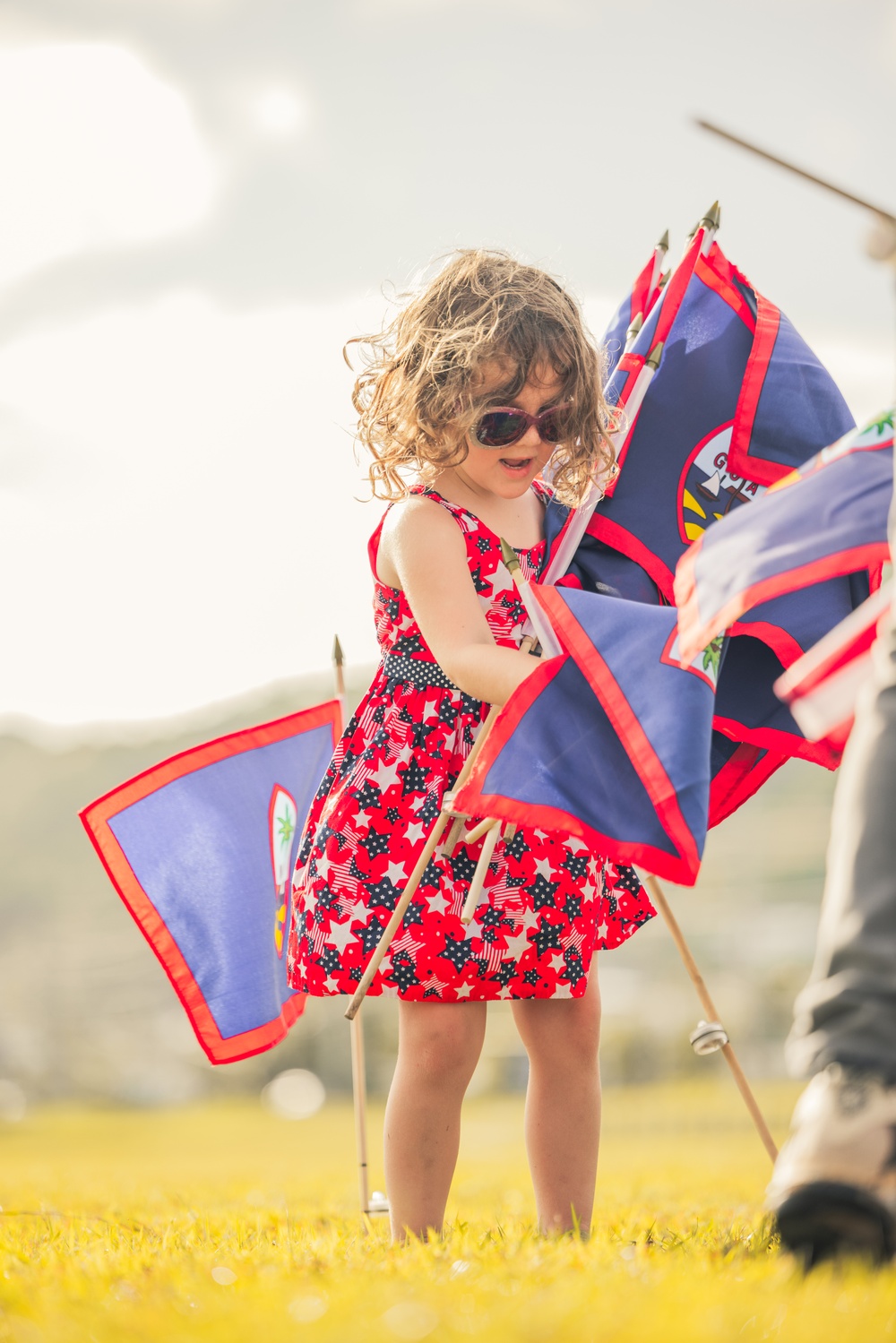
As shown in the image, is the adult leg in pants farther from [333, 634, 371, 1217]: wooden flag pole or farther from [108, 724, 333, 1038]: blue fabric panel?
[108, 724, 333, 1038]: blue fabric panel

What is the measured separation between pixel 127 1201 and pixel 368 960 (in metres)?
2.20

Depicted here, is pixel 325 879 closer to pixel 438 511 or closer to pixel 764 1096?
pixel 438 511

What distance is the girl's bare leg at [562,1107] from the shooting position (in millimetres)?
2857

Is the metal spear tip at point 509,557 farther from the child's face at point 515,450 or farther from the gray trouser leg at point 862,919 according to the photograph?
the gray trouser leg at point 862,919

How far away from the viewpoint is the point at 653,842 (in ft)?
7.86

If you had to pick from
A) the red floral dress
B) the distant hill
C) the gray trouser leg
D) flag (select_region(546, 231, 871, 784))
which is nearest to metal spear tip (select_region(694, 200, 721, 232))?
flag (select_region(546, 231, 871, 784))

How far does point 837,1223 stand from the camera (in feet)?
5.14

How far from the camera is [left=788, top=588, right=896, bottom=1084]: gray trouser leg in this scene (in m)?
1.56

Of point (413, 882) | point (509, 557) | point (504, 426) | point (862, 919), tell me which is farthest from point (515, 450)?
point (862, 919)

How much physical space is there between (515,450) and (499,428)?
3.3 inches

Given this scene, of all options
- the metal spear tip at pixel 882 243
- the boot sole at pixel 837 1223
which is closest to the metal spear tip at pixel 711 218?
the metal spear tip at pixel 882 243

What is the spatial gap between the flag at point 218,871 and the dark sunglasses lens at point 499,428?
1.25m

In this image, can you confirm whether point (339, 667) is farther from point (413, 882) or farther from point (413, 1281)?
point (413, 1281)

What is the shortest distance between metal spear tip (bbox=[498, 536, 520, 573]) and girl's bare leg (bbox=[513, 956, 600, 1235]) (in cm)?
96
